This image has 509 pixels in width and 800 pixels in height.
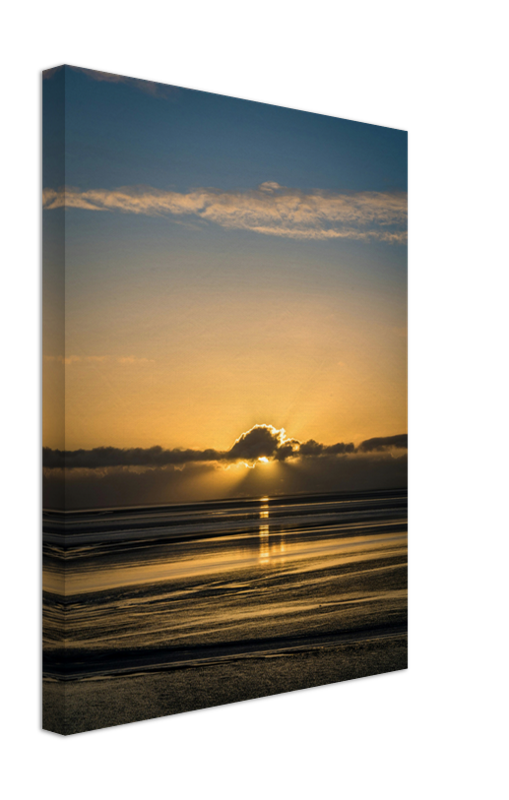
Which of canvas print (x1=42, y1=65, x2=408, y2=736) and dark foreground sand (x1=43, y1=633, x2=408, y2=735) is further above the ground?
canvas print (x1=42, y1=65, x2=408, y2=736)

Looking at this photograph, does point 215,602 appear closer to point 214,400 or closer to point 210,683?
point 210,683

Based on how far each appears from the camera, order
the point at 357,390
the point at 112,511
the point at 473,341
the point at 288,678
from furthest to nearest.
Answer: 1. the point at 473,341
2. the point at 357,390
3. the point at 288,678
4. the point at 112,511

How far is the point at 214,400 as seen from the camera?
501 cm

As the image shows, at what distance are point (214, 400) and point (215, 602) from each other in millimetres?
1151

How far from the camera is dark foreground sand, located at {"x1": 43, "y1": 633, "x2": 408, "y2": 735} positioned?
14.1ft

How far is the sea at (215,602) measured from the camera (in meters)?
4.32

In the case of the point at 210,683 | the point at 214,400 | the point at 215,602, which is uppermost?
the point at 214,400

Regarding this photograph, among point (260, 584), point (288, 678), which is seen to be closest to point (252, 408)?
point (260, 584)

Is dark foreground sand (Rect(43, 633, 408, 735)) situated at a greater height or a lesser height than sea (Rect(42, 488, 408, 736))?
lesser

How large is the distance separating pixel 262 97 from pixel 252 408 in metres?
1.88

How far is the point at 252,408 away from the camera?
516 centimetres

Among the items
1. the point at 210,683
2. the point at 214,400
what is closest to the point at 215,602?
the point at 210,683

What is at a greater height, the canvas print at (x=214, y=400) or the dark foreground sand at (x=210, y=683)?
the canvas print at (x=214, y=400)

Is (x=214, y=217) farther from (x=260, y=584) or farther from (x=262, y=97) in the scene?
(x=260, y=584)
